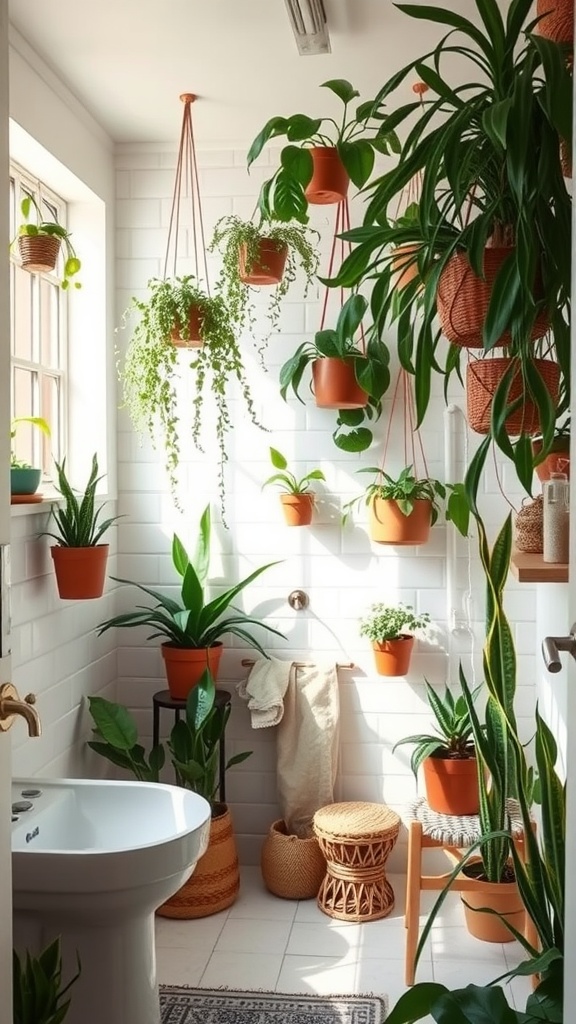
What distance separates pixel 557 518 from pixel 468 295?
59 centimetres

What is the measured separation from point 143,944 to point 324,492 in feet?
5.60

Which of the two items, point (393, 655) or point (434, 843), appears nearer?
point (434, 843)

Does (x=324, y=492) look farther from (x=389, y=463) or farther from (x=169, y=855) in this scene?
(x=169, y=855)

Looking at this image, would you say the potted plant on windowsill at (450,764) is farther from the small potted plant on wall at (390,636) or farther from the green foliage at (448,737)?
the small potted plant on wall at (390,636)

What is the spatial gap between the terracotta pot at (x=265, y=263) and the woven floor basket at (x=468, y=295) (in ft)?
4.91

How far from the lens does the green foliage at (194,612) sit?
134 inches

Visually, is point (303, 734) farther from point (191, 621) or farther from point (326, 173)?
point (326, 173)

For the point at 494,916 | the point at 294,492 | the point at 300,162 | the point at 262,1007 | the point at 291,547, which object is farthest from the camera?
the point at 291,547

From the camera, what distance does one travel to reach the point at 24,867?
2127 millimetres

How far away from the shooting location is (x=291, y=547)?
3.58 metres

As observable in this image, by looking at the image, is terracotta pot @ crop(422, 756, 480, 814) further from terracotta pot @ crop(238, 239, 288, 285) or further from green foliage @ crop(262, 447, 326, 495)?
terracotta pot @ crop(238, 239, 288, 285)

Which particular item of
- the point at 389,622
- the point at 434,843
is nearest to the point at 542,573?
the point at 434,843

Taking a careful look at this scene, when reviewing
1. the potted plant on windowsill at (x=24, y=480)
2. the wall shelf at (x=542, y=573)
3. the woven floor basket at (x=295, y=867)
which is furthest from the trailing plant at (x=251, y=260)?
the woven floor basket at (x=295, y=867)

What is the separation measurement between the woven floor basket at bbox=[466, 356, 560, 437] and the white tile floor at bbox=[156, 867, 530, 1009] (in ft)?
5.70
